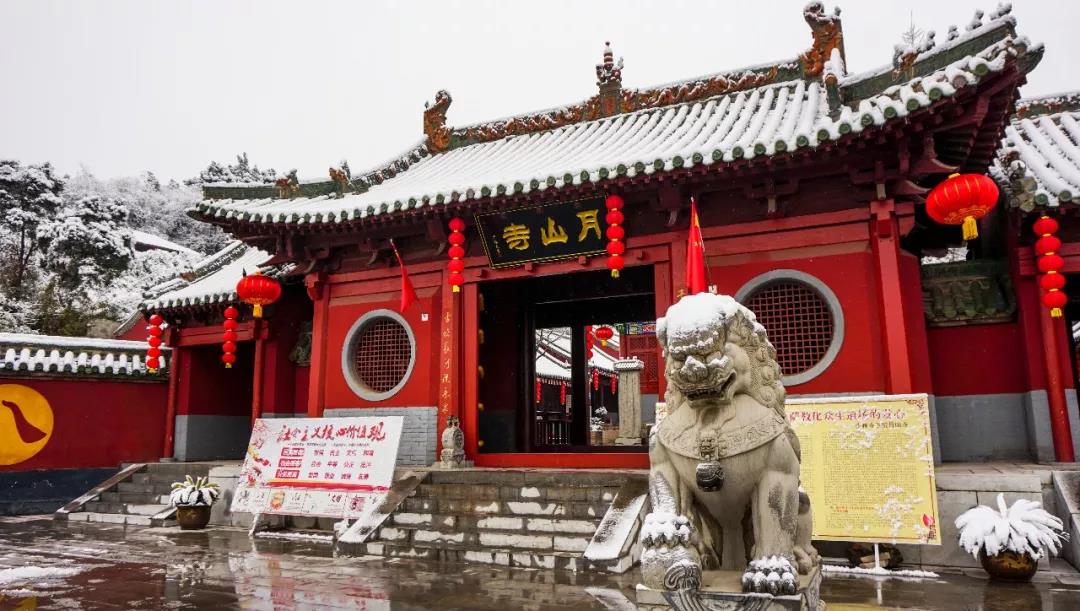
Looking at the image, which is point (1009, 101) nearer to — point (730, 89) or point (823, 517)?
point (823, 517)

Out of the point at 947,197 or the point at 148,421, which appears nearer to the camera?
the point at 947,197

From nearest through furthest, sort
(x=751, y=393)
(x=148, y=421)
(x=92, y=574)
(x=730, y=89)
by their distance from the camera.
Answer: (x=751, y=393), (x=92, y=574), (x=730, y=89), (x=148, y=421)

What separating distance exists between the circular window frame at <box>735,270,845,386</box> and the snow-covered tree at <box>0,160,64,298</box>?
26.8 m

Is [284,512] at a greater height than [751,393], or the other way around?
[751,393]

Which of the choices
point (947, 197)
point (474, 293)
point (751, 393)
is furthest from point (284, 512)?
point (947, 197)

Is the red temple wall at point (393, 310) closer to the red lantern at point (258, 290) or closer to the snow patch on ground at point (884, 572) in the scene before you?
the red lantern at point (258, 290)

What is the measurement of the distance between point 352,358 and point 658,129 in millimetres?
5583

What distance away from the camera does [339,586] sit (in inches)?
221

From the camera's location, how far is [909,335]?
7500mm

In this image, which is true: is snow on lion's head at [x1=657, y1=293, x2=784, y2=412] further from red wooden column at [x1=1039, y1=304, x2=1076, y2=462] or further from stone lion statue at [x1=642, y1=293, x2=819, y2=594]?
red wooden column at [x1=1039, y1=304, x2=1076, y2=462]

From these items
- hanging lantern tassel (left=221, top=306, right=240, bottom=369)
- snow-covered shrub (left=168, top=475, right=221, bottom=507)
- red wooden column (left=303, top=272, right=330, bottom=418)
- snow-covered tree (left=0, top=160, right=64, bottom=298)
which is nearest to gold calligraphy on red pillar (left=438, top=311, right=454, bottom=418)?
red wooden column (left=303, top=272, right=330, bottom=418)

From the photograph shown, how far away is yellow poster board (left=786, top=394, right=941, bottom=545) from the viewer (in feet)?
18.5

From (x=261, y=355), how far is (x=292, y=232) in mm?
2849

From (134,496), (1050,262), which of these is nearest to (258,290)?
(134,496)
